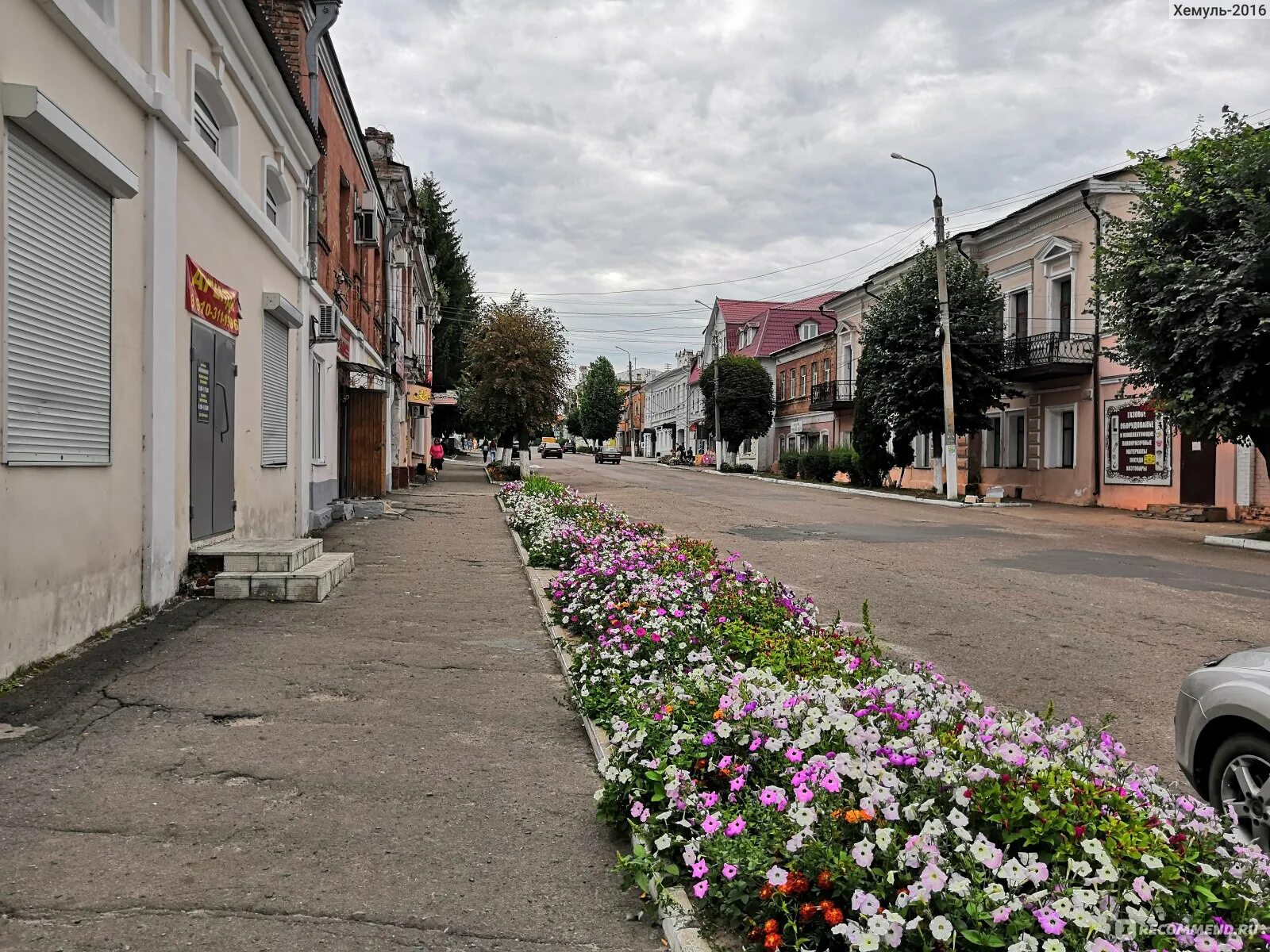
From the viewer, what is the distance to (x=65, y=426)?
594cm

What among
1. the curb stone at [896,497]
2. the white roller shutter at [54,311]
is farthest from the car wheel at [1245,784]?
the curb stone at [896,497]

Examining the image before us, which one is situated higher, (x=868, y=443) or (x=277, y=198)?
(x=277, y=198)

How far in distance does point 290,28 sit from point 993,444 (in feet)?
83.2

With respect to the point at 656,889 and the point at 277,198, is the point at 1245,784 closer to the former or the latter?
the point at 656,889

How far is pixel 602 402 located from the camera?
10612 centimetres

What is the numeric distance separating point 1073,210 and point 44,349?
2758 centimetres

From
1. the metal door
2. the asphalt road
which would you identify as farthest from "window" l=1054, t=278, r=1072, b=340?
the asphalt road

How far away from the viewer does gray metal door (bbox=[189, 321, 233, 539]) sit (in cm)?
851

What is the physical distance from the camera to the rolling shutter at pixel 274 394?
38.2 ft

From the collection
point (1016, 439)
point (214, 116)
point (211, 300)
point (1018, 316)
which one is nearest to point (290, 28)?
point (214, 116)

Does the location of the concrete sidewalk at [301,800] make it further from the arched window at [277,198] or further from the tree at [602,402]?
the tree at [602,402]

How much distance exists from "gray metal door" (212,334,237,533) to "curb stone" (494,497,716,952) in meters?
3.20

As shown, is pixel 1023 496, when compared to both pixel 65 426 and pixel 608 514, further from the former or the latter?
pixel 65 426

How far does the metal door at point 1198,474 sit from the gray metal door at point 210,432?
21.2m
